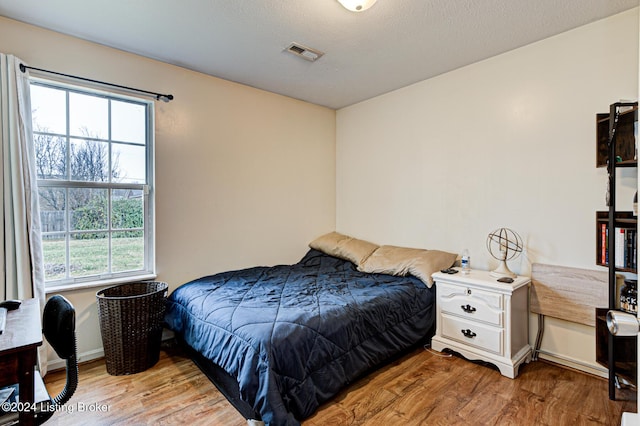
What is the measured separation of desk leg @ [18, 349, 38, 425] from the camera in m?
1.10

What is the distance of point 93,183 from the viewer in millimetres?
2539

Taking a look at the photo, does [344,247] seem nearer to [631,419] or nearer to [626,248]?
[626,248]

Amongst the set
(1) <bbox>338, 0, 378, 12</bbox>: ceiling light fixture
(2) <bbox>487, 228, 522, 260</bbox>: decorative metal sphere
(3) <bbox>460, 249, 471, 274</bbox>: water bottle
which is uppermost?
(1) <bbox>338, 0, 378, 12</bbox>: ceiling light fixture

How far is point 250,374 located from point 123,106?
2404mm

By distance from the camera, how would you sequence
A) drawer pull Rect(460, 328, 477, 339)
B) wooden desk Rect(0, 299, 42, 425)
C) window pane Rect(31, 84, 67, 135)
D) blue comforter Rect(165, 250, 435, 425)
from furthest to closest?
drawer pull Rect(460, 328, 477, 339)
window pane Rect(31, 84, 67, 135)
blue comforter Rect(165, 250, 435, 425)
wooden desk Rect(0, 299, 42, 425)

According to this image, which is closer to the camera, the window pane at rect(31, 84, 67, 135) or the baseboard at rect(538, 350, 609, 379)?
the baseboard at rect(538, 350, 609, 379)

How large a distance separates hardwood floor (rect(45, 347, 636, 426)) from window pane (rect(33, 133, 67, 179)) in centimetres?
146

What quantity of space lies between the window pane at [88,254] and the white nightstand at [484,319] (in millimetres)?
2750

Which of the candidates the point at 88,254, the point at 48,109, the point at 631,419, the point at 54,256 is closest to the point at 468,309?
the point at 631,419

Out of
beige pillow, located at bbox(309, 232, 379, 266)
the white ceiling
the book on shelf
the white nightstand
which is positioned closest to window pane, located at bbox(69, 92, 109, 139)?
the white ceiling

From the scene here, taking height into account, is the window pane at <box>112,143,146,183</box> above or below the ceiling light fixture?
below

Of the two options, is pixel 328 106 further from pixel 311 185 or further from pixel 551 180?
pixel 551 180

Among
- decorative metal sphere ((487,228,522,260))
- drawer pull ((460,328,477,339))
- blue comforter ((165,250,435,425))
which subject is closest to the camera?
blue comforter ((165,250,435,425))

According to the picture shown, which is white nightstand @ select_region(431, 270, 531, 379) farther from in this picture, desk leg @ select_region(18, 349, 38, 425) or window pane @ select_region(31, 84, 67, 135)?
window pane @ select_region(31, 84, 67, 135)
